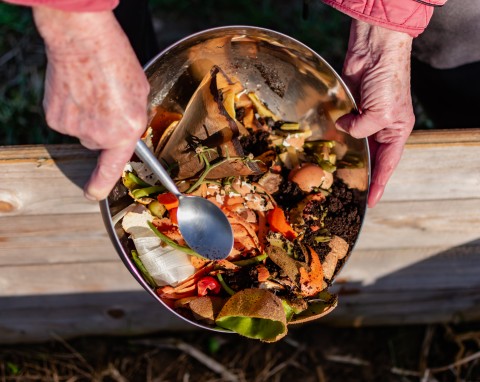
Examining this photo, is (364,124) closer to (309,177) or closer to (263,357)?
(309,177)

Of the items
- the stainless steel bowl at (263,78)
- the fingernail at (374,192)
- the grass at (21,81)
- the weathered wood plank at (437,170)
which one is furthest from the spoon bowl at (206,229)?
the grass at (21,81)

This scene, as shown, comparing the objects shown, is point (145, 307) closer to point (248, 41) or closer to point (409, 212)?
point (409, 212)

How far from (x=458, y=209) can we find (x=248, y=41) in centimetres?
64

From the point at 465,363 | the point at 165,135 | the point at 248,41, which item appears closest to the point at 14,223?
the point at 165,135

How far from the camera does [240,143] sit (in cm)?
116

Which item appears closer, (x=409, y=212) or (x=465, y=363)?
(x=409, y=212)

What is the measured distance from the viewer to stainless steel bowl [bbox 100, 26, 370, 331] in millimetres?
1053

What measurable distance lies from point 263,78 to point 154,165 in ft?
1.16

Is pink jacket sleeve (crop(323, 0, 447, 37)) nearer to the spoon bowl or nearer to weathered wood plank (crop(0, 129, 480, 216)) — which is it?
weathered wood plank (crop(0, 129, 480, 216))

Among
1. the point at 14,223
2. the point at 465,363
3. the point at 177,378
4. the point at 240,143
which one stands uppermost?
the point at 240,143

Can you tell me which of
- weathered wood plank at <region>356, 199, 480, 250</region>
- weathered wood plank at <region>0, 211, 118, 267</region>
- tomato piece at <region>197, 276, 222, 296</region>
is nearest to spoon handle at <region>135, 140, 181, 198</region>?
tomato piece at <region>197, 276, 222, 296</region>

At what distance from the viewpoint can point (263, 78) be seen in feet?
4.00

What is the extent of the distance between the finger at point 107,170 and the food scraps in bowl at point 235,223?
0.41ft

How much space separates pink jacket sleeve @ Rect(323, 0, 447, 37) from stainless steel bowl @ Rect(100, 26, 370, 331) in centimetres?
11
